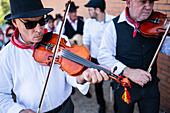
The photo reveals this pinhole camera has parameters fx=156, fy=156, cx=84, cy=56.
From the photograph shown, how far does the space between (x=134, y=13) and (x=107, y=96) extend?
2157 mm

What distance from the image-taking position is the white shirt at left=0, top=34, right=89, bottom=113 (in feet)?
4.38

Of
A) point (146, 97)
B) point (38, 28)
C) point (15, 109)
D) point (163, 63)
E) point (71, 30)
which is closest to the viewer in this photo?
point (15, 109)

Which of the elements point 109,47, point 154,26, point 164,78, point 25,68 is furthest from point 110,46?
point 164,78

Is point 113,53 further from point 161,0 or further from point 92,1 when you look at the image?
point 92,1

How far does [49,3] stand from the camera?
7969mm

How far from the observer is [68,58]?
1378 millimetres

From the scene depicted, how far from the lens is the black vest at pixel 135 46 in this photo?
176 cm

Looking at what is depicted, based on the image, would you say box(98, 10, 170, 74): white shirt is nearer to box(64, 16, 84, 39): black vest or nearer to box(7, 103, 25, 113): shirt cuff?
box(7, 103, 25, 113): shirt cuff

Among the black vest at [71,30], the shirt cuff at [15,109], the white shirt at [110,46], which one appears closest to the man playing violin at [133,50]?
the white shirt at [110,46]

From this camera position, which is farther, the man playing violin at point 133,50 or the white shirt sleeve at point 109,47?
the white shirt sleeve at point 109,47

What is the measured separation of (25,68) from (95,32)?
1867mm

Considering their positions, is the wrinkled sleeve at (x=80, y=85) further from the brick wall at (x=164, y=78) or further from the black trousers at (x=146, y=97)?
the brick wall at (x=164, y=78)

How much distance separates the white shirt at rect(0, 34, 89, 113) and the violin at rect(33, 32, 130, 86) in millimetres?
77

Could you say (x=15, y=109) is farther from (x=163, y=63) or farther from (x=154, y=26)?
(x=163, y=63)
